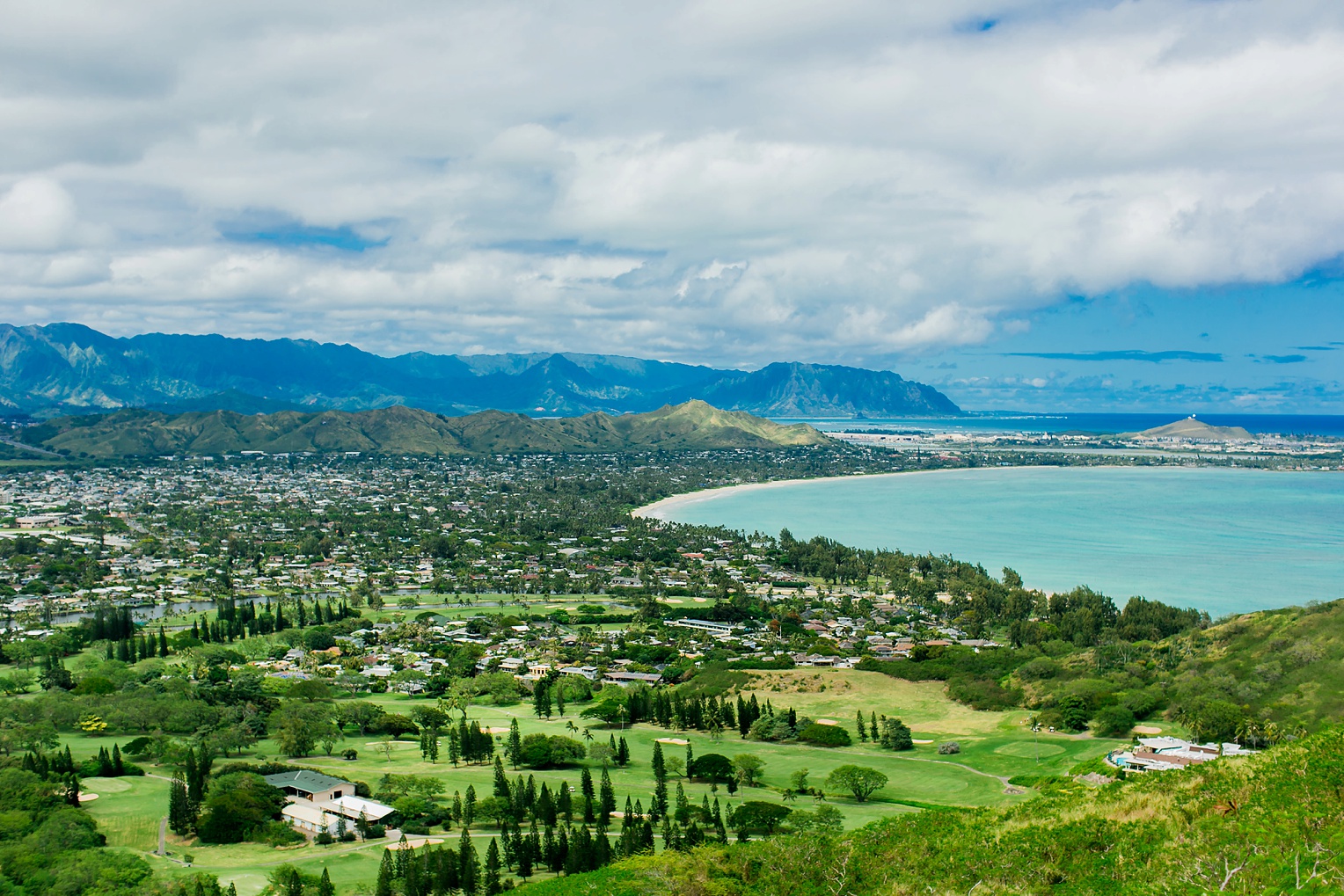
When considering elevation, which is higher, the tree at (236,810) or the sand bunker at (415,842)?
the tree at (236,810)

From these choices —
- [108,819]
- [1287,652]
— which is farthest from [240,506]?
[1287,652]

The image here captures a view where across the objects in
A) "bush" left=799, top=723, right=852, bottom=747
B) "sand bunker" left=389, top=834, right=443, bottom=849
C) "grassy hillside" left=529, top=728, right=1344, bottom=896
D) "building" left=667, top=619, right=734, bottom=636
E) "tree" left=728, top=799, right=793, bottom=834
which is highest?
"grassy hillside" left=529, top=728, right=1344, bottom=896

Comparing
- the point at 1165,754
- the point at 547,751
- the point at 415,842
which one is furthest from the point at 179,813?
the point at 1165,754

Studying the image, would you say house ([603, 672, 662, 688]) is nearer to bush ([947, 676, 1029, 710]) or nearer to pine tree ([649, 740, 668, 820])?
bush ([947, 676, 1029, 710])

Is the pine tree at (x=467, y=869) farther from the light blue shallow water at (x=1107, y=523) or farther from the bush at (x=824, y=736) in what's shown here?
the light blue shallow water at (x=1107, y=523)

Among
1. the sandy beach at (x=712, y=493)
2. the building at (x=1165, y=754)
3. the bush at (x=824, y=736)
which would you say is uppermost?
the sandy beach at (x=712, y=493)

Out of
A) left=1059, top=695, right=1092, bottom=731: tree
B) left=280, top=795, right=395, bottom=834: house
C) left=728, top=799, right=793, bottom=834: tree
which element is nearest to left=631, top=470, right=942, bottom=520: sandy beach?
left=1059, top=695, right=1092, bottom=731: tree

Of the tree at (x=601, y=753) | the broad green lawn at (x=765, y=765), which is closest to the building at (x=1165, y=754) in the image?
the broad green lawn at (x=765, y=765)
